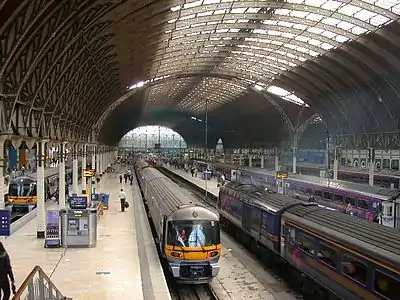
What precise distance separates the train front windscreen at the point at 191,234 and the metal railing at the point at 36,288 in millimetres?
7331

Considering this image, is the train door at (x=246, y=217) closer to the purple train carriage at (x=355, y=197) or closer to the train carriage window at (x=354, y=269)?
the purple train carriage at (x=355, y=197)

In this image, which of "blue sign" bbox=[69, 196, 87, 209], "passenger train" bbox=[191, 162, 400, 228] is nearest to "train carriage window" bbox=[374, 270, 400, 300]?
"blue sign" bbox=[69, 196, 87, 209]

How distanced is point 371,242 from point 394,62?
90.4 ft

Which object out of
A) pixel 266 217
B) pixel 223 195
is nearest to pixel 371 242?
pixel 266 217

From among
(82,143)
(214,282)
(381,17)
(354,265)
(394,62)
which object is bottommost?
(214,282)

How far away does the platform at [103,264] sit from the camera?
52.0ft

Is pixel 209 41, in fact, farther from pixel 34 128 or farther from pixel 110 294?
pixel 110 294

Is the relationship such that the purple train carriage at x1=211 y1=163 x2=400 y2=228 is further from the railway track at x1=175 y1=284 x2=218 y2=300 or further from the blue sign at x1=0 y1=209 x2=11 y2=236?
the blue sign at x1=0 y1=209 x2=11 y2=236

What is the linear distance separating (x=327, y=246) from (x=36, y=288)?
9.32 meters

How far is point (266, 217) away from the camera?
22.8 metres

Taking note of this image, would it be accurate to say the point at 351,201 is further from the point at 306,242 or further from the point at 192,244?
the point at 192,244

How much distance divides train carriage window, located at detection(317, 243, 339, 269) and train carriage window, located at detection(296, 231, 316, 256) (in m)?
0.52

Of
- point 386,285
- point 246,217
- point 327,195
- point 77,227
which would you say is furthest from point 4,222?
point 327,195

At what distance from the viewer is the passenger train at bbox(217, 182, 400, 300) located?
13.0m
